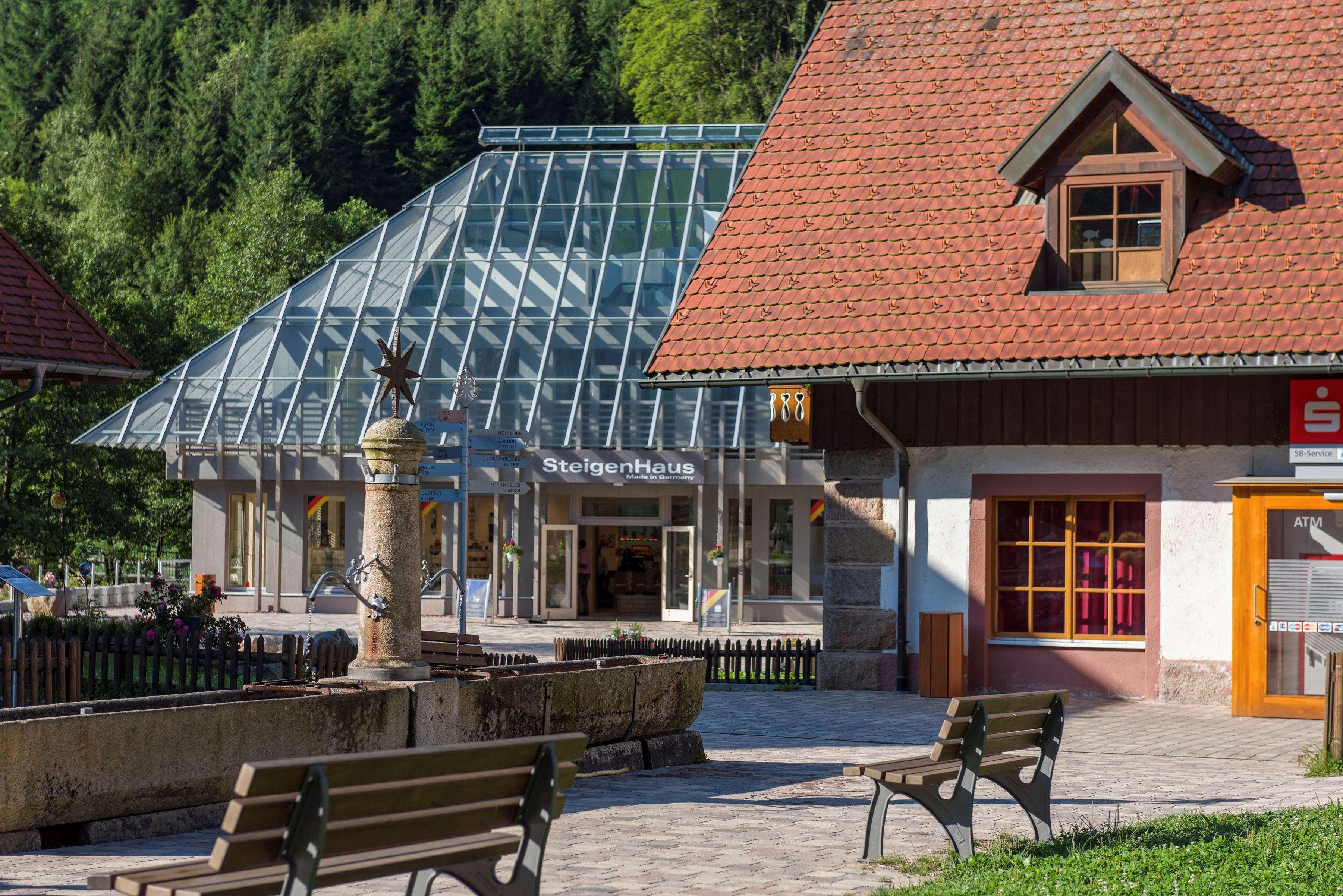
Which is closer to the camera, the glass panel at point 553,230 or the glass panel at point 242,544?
the glass panel at point 242,544

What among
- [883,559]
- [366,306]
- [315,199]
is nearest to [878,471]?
[883,559]

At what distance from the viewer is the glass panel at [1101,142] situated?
641 inches

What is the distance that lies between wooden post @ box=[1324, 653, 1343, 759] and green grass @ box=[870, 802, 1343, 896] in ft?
8.96

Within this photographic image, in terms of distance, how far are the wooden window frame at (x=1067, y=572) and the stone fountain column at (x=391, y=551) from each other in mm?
8377

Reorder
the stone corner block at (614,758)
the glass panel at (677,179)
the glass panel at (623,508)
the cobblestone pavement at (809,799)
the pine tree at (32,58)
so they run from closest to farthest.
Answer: the cobblestone pavement at (809,799)
the stone corner block at (614,758)
the glass panel at (623,508)
the glass panel at (677,179)
the pine tree at (32,58)

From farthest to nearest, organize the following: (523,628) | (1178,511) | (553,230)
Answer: (553,230) < (523,628) < (1178,511)

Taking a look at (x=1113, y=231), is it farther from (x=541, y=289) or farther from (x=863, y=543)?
(x=541, y=289)

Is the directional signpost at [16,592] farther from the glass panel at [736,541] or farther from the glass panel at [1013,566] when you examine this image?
the glass panel at [736,541]

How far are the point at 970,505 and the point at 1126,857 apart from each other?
9355 millimetres

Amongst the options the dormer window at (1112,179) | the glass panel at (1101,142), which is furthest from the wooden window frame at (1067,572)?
the glass panel at (1101,142)

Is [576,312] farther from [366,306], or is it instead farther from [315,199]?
[315,199]

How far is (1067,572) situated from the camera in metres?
16.7

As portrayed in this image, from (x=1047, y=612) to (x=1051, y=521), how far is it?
89 cm

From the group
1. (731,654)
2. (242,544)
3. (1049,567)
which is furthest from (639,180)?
(1049,567)
